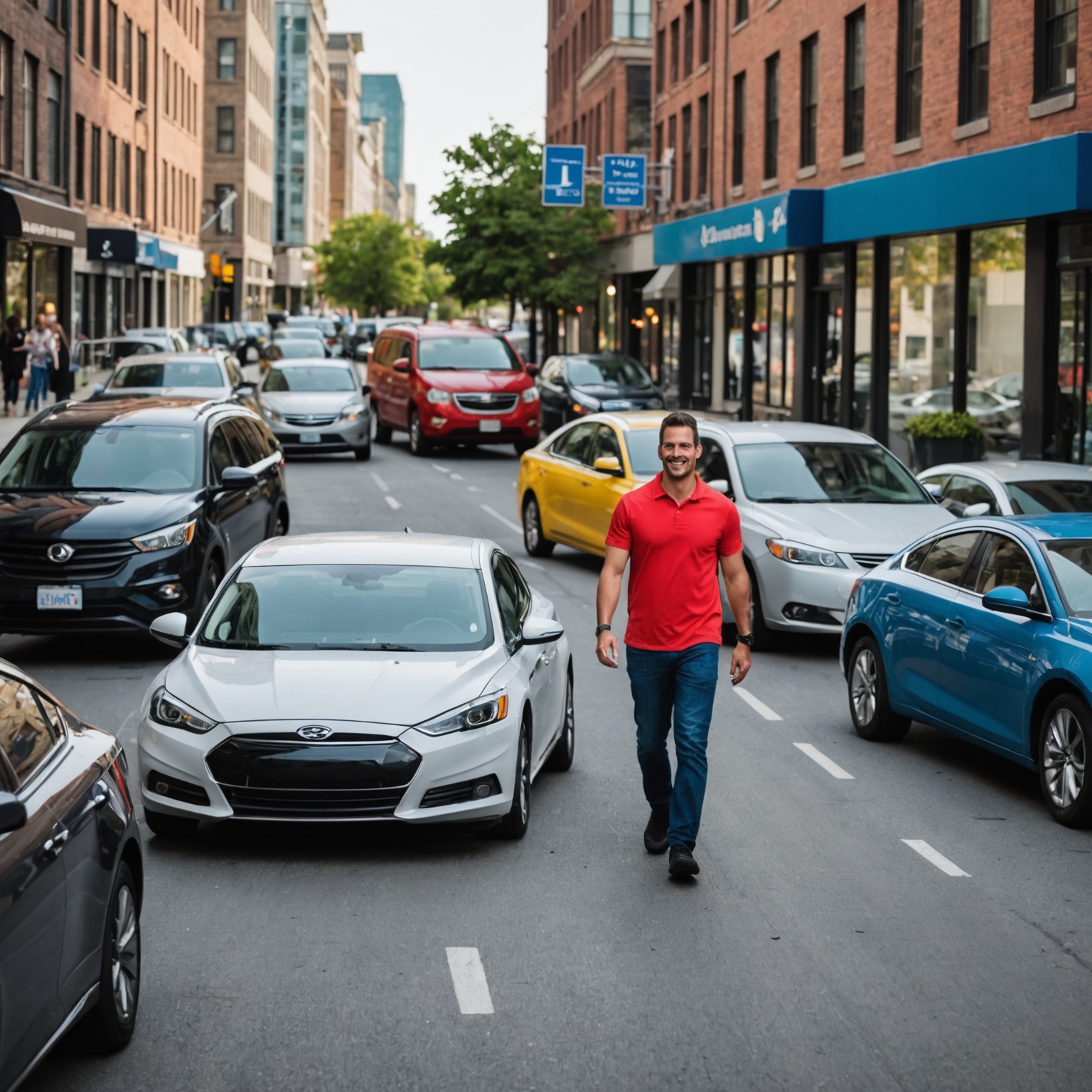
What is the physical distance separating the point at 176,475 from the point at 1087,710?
769cm

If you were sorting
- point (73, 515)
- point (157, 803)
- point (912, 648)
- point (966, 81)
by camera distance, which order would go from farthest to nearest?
point (966, 81) < point (73, 515) < point (912, 648) < point (157, 803)

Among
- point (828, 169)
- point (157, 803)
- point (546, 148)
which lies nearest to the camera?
point (157, 803)

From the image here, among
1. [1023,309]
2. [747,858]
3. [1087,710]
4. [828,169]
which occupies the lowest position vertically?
[747,858]

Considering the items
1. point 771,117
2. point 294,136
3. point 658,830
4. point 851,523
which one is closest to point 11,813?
point 658,830

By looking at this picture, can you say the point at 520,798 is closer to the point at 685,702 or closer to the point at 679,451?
the point at 685,702

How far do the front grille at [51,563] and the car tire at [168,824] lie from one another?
470 cm

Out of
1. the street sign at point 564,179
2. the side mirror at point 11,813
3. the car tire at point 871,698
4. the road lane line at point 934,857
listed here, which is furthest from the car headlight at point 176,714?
the street sign at point 564,179

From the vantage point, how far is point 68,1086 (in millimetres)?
5059

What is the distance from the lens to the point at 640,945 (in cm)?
651

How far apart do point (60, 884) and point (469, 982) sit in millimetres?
1825

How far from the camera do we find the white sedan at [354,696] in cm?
740

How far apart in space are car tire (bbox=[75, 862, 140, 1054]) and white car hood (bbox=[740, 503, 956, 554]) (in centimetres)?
855

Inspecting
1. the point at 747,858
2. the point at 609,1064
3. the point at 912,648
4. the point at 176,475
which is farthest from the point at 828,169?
the point at 609,1064

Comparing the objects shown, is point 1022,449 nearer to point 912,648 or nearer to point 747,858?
point 912,648
